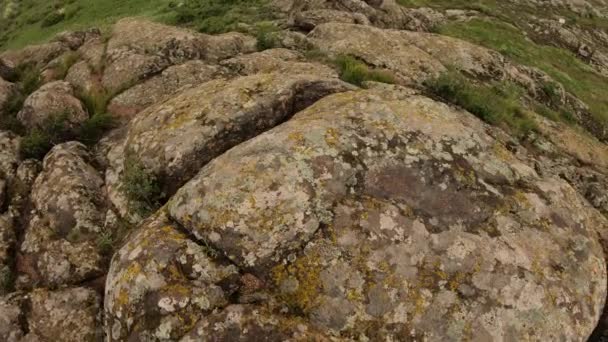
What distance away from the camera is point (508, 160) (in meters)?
12.4

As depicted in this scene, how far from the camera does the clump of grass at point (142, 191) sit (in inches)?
468

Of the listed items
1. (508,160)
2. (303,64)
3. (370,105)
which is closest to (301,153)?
(370,105)

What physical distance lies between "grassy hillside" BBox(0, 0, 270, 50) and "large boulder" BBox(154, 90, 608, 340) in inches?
525

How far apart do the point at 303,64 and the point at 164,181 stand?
6910 mm

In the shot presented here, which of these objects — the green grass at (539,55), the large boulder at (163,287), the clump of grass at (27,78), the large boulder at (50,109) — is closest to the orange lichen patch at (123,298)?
the large boulder at (163,287)

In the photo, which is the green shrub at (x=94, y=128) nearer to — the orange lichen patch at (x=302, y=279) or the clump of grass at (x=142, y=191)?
the clump of grass at (x=142, y=191)

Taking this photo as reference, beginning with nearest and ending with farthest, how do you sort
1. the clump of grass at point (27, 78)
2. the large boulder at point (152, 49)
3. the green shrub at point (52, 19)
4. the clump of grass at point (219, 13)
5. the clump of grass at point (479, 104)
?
the clump of grass at point (479, 104) → the large boulder at point (152, 49) → the clump of grass at point (27, 78) → the clump of grass at point (219, 13) → the green shrub at point (52, 19)

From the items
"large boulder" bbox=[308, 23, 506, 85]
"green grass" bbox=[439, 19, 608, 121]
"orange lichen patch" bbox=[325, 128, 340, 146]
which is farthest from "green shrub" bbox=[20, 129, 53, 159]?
"green grass" bbox=[439, 19, 608, 121]

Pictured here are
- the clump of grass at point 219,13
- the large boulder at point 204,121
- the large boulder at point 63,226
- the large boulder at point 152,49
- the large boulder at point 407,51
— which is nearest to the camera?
the large boulder at point 63,226

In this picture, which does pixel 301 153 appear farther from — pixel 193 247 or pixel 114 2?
pixel 114 2

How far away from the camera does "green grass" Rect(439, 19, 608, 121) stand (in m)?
31.1

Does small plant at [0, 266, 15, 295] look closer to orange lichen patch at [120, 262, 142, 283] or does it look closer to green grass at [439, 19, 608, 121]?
orange lichen patch at [120, 262, 142, 283]

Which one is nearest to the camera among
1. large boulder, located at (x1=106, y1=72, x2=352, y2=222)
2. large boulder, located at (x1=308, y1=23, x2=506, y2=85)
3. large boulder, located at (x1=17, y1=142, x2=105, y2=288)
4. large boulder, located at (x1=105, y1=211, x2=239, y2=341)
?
large boulder, located at (x1=105, y1=211, x2=239, y2=341)

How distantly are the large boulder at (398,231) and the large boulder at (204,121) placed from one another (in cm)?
108
